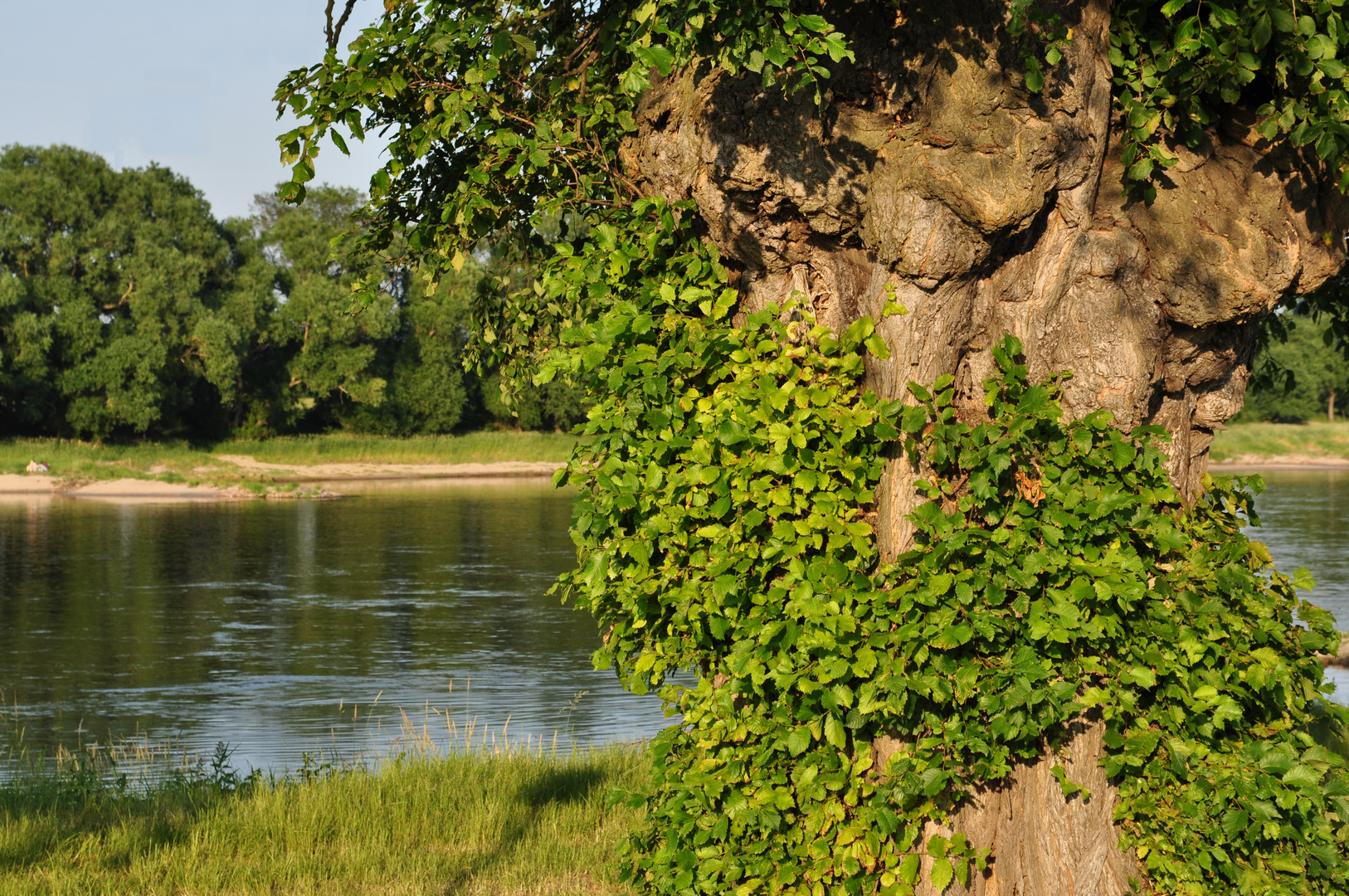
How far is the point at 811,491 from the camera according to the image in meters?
5.00

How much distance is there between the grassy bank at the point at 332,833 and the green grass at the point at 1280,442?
62.8 metres

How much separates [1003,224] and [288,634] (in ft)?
52.9

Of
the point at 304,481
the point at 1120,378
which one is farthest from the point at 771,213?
the point at 304,481

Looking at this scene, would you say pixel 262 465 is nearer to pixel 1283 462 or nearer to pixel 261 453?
pixel 261 453

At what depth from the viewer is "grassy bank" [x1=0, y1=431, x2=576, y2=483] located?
48.3 meters

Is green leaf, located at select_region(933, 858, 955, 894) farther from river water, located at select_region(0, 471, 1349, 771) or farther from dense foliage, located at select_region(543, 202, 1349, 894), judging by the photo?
river water, located at select_region(0, 471, 1349, 771)

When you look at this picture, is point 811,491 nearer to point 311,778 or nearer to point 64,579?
point 311,778

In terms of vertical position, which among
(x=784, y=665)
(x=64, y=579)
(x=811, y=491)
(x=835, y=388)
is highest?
(x=835, y=388)

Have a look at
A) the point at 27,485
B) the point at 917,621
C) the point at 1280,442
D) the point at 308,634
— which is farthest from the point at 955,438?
the point at 1280,442

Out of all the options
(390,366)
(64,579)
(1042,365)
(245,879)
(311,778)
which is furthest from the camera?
(390,366)

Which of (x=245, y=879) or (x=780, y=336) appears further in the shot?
(x=245, y=879)

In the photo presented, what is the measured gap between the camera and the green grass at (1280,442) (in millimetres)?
66438

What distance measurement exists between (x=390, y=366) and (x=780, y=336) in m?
65.5

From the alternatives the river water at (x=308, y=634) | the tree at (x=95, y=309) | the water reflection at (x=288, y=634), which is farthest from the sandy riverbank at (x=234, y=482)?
the water reflection at (x=288, y=634)
